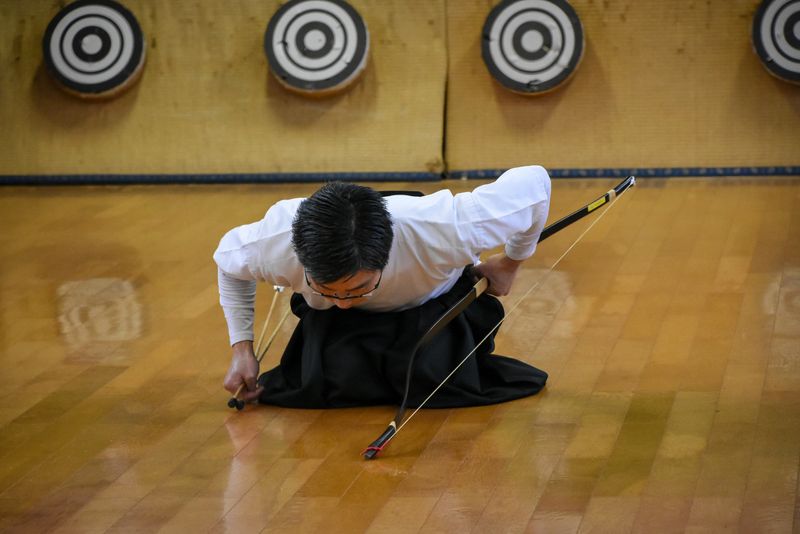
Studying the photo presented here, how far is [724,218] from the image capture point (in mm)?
3641

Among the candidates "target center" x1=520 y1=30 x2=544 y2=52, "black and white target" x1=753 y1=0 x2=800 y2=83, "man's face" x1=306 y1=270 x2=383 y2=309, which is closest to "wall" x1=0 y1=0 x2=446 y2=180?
"target center" x1=520 y1=30 x2=544 y2=52

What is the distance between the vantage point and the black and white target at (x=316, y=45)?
14.9 ft

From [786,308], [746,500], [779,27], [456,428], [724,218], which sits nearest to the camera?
[746,500]

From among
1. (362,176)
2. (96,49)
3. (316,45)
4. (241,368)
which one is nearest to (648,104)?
(362,176)

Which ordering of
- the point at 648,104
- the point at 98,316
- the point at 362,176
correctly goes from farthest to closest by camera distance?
the point at 362,176, the point at 648,104, the point at 98,316

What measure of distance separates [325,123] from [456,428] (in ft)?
8.58

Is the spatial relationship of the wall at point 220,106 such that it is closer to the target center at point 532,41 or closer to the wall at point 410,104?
the wall at point 410,104

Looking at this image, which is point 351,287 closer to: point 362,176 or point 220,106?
point 362,176

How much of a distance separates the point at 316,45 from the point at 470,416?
268 centimetres

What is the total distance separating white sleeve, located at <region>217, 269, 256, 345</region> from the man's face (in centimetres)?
30

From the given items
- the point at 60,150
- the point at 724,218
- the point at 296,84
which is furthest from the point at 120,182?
the point at 724,218

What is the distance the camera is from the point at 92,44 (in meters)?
4.75

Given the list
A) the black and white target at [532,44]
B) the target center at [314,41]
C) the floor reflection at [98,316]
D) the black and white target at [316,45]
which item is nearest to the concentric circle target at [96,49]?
the black and white target at [316,45]

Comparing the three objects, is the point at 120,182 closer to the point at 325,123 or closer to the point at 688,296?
the point at 325,123
